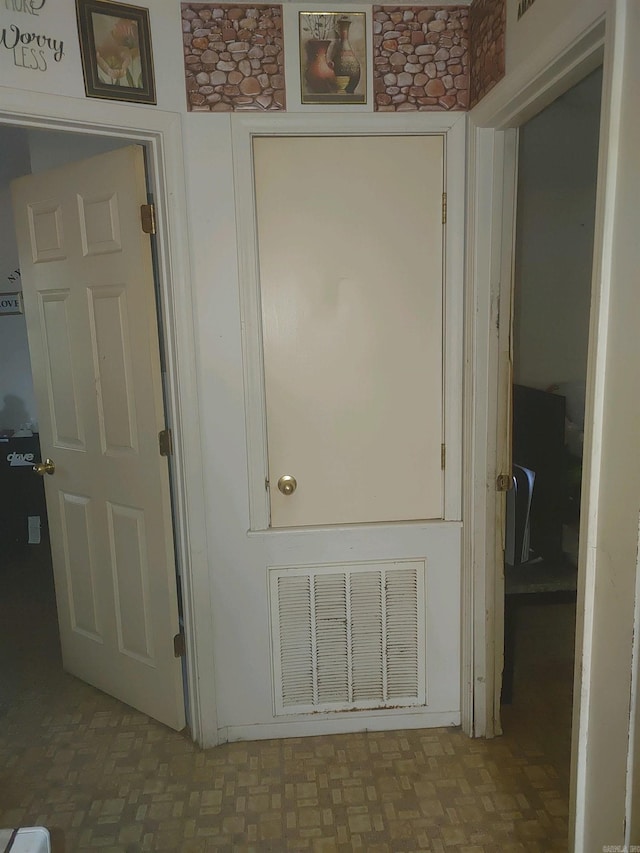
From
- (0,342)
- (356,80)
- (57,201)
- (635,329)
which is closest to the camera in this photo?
(635,329)

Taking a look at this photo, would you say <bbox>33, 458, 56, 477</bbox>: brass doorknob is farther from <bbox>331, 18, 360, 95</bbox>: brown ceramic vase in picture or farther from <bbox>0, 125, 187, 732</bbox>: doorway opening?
<bbox>331, 18, 360, 95</bbox>: brown ceramic vase in picture

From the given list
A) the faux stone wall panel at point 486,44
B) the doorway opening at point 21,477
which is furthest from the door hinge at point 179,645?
the faux stone wall panel at point 486,44

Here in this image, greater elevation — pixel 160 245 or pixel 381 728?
pixel 160 245

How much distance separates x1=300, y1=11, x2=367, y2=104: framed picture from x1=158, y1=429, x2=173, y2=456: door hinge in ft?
3.84

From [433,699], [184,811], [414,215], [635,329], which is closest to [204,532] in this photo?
[184,811]

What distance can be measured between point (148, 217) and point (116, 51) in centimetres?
47

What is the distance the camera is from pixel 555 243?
3135mm

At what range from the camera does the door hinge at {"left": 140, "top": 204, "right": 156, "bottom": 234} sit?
2.04 m

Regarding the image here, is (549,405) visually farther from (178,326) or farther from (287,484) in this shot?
(178,326)

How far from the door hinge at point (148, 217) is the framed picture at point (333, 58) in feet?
1.94

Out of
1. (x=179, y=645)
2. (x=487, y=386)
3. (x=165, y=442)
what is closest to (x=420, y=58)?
(x=487, y=386)

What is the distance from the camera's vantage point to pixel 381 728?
93.0 inches

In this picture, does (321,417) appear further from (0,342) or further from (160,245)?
(0,342)

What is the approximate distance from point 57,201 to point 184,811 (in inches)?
84.0
